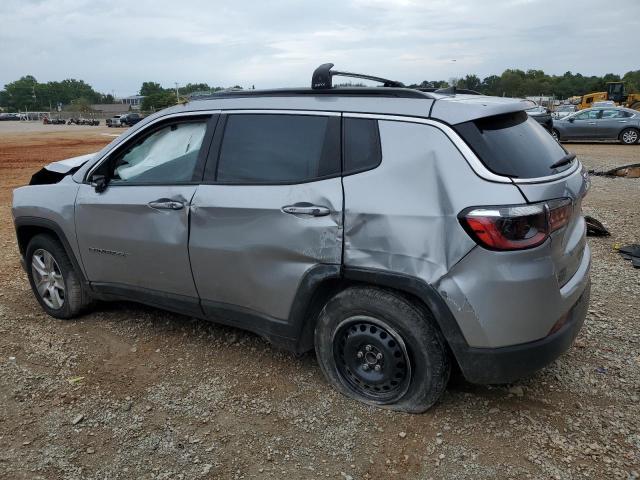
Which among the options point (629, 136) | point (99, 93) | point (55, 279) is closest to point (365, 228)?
point (55, 279)

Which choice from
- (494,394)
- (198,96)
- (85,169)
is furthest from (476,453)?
Result: (85,169)

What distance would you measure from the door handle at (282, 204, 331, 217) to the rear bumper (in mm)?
1026

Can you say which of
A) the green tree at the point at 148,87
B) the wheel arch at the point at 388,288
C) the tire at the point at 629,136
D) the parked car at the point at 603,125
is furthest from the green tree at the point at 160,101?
the green tree at the point at 148,87

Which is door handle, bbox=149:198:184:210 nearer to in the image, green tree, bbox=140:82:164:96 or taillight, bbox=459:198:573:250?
taillight, bbox=459:198:573:250

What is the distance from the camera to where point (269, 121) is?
3.24 metres

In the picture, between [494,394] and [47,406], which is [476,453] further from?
[47,406]

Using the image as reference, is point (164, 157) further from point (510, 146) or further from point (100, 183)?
point (510, 146)

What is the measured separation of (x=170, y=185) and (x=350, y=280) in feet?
4.62

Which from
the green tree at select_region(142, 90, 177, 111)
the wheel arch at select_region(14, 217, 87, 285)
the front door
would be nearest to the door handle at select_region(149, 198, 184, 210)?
the front door

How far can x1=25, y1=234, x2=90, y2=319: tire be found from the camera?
4.26 m

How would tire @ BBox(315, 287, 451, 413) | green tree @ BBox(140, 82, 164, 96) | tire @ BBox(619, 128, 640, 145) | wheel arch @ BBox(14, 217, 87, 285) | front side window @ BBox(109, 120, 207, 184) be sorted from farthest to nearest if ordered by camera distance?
1. green tree @ BBox(140, 82, 164, 96)
2. tire @ BBox(619, 128, 640, 145)
3. wheel arch @ BBox(14, 217, 87, 285)
4. front side window @ BBox(109, 120, 207, 184)
5. tire @ BBox(315, 287, 451, 413)

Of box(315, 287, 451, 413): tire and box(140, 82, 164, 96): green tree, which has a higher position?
box(140, 82, 164, 96): green tree

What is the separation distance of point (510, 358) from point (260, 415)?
1440mm

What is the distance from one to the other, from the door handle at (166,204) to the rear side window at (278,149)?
1.06 ft
